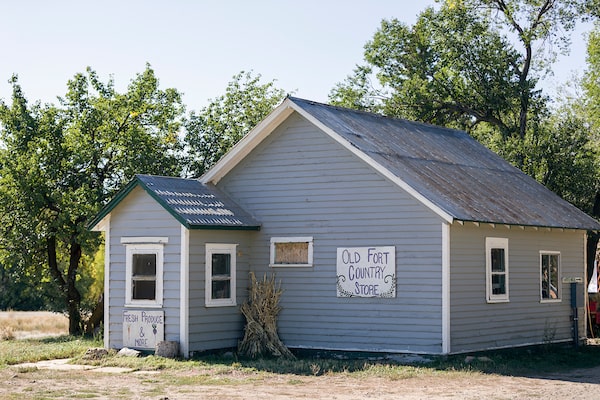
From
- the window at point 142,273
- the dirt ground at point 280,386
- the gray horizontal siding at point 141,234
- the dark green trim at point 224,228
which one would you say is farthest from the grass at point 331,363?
the dark green trim at point 224,228

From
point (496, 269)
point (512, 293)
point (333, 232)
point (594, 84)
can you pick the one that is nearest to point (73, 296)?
point (333, 232)

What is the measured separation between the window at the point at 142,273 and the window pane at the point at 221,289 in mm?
1286

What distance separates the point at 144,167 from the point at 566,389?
15.8 m

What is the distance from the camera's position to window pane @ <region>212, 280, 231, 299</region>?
841 inches

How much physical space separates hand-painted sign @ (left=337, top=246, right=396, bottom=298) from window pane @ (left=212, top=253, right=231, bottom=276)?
2.53m

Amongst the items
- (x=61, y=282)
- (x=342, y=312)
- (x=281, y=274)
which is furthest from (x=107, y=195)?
(x=342, y=312)

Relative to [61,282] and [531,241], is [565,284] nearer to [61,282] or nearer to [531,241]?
[531,241]

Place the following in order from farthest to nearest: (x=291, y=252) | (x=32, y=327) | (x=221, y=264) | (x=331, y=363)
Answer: (x=32, y=327)
(x=291, y=252)
(x=221, y=264)
(x=331, y=363)

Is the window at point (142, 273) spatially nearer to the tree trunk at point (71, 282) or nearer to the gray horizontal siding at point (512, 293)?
the gray horizontal siding at point (512, 293)

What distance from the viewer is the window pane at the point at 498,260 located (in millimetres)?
21653

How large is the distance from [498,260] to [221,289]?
6.20 metres

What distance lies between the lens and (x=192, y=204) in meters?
21.5

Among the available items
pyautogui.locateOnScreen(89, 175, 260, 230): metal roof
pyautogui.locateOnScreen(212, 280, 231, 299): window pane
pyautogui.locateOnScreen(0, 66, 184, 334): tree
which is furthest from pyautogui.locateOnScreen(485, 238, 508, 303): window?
pyautogui.locateOnScreen(0, 66, 184, 334): tree

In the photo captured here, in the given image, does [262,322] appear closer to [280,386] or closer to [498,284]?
[280,386]
